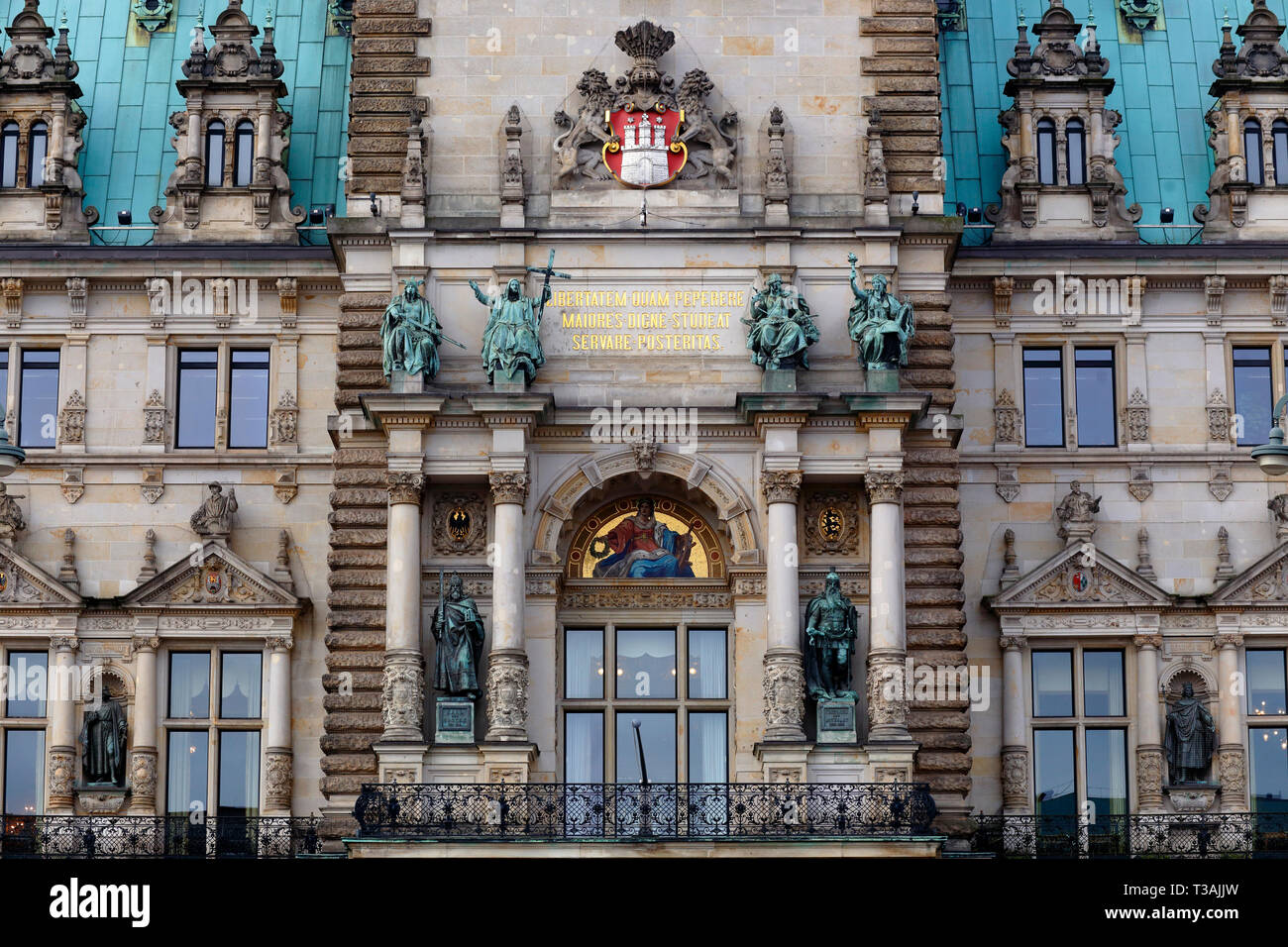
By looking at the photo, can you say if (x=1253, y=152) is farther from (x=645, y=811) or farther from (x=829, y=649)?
(x=645, y=811)

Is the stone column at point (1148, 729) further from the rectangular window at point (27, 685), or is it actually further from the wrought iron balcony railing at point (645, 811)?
the rectangular window at point (27, 685)

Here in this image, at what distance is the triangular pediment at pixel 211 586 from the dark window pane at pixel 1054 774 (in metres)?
10.9

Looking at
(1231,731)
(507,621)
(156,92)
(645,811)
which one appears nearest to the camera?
(645,811)

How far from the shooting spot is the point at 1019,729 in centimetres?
4288

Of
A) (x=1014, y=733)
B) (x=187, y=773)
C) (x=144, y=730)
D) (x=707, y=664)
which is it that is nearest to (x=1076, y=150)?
(x=1014, y=733)

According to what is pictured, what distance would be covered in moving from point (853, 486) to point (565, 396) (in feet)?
13.9

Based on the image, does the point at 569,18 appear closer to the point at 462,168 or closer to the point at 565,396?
the point at 462,168

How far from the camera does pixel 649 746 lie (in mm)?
42344

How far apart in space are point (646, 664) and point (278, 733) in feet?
17.5

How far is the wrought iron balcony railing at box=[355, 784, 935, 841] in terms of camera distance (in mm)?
39469

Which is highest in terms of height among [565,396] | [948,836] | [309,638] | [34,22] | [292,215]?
[34,22]

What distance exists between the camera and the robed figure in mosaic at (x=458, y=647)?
41.0m

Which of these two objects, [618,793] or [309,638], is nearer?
[618,793]

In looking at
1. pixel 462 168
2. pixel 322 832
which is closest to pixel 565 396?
pixel 462 168
